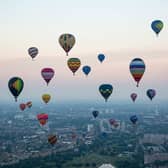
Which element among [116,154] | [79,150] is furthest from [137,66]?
[79,150]

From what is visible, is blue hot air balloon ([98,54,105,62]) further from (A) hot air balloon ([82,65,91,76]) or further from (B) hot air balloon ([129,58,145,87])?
(B) hot air balloon ([129,58,145,87])

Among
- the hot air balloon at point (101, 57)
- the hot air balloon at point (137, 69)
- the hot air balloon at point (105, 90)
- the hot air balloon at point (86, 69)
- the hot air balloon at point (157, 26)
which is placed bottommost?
the hot air balloon at point (105, 90)

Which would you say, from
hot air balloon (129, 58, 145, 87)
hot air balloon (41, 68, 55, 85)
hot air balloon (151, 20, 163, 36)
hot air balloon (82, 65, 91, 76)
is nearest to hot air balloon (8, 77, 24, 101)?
hot air balloon (41, 68, 55, 85)

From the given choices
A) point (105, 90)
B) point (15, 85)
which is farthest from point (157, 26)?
point (15, 85)

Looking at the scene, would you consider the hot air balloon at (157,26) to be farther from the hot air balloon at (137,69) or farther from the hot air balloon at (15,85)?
the hot air balloon at (15,85)

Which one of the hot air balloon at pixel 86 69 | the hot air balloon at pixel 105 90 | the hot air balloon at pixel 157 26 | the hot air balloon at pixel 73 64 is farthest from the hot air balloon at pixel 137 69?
the hot air balloon at pixel 86 69

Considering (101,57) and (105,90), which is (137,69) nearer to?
(105,90)

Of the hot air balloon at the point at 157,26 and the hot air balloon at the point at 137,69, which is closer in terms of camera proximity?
the hot air balloon at the point at 137,69
